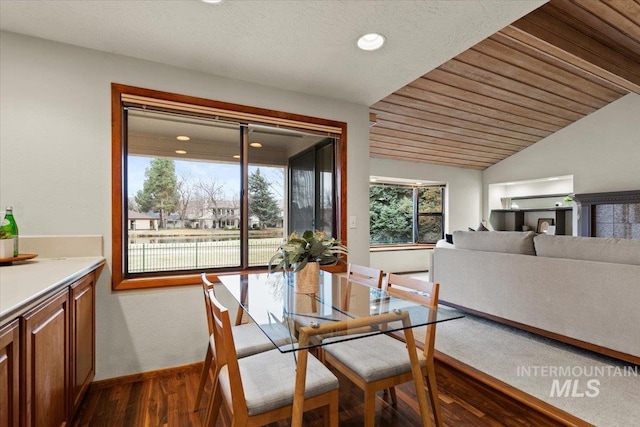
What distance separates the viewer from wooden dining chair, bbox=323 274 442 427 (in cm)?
148

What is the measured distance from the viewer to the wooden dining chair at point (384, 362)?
1481 millimetres

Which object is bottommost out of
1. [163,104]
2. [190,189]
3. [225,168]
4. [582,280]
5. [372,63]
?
[582,280]

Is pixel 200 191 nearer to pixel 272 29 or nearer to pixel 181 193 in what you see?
Answer: pixel 181 193

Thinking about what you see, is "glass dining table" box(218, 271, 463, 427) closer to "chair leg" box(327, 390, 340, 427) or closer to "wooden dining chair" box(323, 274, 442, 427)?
"wooden dining chair" box(323, 274, 442, 427)

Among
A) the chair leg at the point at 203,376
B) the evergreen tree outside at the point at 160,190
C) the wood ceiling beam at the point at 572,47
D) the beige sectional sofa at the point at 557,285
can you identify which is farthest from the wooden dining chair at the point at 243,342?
the wood ceiling beam at the point at 572,47

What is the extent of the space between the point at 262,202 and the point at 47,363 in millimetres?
1867

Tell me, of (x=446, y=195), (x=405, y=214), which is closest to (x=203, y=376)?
(x=405, y=214)

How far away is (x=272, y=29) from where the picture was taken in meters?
1.94

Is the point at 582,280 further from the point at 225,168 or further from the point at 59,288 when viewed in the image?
the point at 59,288

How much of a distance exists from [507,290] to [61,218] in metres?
3.87

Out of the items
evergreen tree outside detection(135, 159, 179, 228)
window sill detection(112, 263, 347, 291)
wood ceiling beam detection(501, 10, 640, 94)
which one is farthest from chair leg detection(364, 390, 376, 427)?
wood ceiling beam detection(501, 10, 640, 94)

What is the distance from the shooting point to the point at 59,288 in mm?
1397

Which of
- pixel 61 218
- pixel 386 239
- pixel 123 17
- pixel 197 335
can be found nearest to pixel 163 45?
pixel 123 17

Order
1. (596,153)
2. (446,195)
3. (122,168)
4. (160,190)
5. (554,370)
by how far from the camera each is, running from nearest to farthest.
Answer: (122,168)
(554,370)
(160,190)
(596,153)
(446,195)
